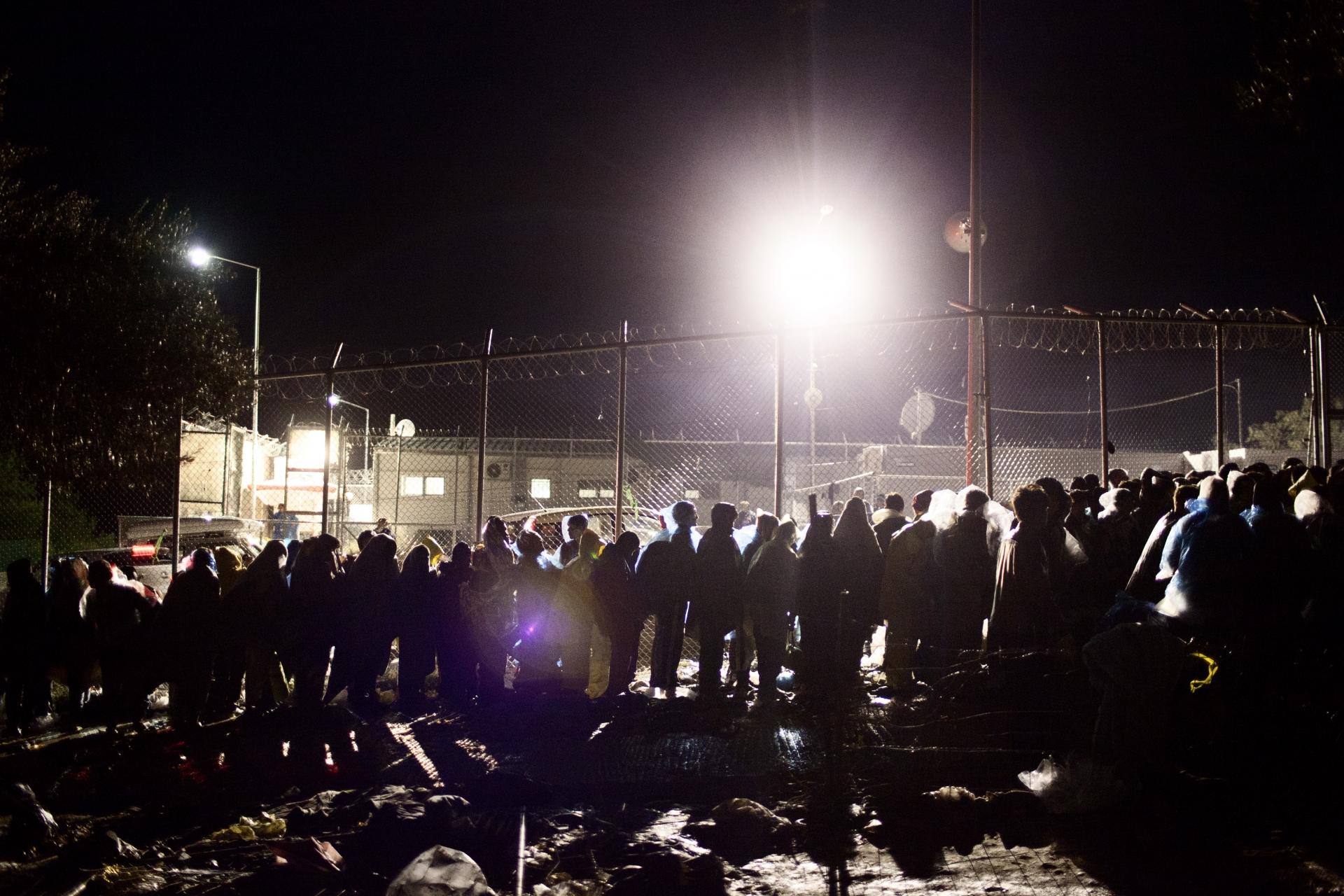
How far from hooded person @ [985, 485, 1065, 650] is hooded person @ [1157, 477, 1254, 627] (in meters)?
0.91

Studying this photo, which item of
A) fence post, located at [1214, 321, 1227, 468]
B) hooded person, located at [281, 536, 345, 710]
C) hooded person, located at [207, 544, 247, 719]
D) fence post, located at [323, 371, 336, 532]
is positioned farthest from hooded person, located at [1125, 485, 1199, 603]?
fence post, located at [323, 371, 336, 532]

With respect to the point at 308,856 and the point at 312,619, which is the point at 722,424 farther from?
the point at 308,856

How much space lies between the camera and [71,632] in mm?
8156

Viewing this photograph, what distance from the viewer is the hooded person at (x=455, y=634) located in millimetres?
7949

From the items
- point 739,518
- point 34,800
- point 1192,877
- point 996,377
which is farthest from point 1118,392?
point 34,800

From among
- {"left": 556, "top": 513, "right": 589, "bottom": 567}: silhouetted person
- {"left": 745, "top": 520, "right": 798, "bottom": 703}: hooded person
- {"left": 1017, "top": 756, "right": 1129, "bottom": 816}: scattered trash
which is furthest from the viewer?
{"left": 556, "top": 513, "right": 589, "bottom": 567}: silhouetted person

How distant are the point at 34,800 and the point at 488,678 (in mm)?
3453

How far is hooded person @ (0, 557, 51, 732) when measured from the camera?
313 inches

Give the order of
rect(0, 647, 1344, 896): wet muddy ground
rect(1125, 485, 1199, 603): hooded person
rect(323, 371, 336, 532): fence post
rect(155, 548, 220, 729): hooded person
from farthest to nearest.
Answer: rect(323, 371, 336, 532): fence post
rect(155, 548, 220, 729): hooded person
rect(1125, 485, 1199, 603): hooded person
rect(0, 647, 1344, 896): wet muddy ground

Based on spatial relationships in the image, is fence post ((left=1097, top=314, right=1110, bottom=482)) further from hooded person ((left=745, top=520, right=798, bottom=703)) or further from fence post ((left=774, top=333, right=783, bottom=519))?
hooded person ((left=745, top=520, right=798, bottom=703))

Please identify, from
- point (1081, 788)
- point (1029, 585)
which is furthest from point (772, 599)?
point (1081, 788)

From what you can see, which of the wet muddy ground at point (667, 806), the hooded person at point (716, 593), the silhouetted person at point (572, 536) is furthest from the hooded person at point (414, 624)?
the hooded person at point (716, 593)

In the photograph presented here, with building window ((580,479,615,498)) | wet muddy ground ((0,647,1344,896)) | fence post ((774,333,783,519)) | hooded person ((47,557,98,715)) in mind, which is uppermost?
fence post ((774,333,783,519))

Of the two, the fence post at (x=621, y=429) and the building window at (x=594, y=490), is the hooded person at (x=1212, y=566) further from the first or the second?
the building window at (x=594, y=490)
